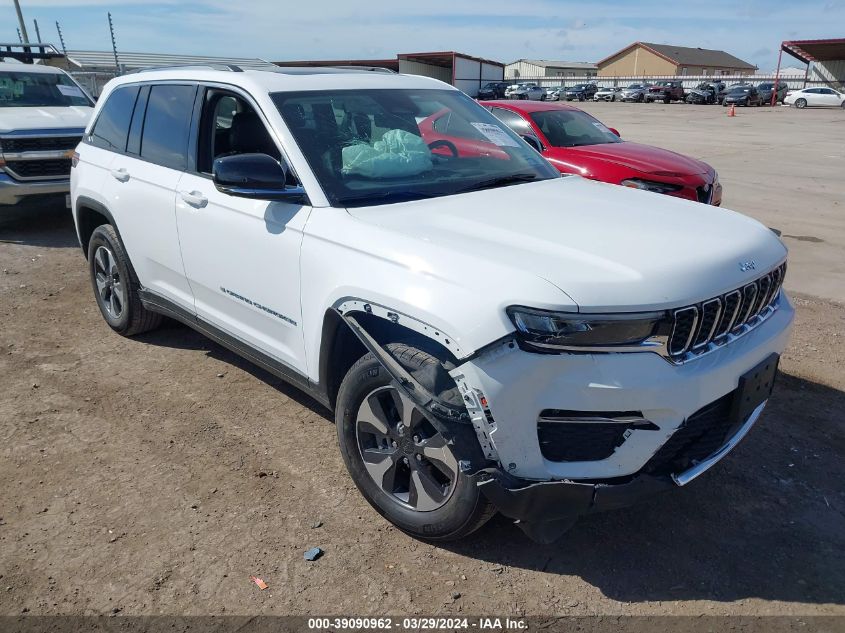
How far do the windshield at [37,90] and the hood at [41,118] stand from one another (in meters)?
0.32

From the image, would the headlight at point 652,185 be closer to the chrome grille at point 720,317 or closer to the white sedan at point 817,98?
the chrome grille at point 720,317

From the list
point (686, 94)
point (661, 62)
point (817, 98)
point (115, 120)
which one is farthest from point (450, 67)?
point (115, 120)

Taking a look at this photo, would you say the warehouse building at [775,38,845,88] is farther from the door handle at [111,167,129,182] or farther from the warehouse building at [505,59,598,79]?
the door handle at [111,167,129,182]

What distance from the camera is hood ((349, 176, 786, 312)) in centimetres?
248

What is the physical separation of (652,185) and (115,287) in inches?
217

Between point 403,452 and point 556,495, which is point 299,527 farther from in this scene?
point 556,495

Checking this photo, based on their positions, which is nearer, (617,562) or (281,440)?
(617,562)

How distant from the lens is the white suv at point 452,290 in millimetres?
2449

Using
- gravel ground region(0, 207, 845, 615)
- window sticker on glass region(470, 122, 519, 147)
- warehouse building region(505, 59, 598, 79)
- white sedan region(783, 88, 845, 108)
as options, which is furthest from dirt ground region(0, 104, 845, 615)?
warehouse building region(505, 59, 598, 79)

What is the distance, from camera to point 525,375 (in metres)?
2.41

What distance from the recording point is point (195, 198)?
3904mm

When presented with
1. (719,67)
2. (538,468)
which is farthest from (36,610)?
(719,67)

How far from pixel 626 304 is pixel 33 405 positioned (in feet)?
12.1

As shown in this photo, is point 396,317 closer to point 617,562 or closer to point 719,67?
point 617,562
